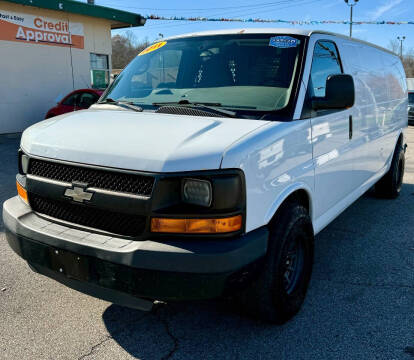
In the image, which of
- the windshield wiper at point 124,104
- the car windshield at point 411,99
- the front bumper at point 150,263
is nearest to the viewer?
the front bumper at point 150,263

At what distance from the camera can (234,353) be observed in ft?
8.81

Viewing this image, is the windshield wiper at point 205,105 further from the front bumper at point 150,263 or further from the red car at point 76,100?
the red car at point 76,100

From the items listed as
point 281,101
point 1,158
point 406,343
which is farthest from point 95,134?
point 1,158

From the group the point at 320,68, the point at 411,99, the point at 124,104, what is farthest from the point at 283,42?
the point at 411,99

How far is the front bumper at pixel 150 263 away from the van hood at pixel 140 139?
43cm

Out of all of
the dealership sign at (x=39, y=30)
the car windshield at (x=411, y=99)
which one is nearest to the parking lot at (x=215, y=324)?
the dealership sign at (x=39, y=30)

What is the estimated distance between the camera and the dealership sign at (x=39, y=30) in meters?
13.7

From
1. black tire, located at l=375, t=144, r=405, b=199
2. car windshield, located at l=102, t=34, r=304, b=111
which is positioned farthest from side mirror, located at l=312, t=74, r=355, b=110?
black tire, located at l=375, t=144, r=405, b=199

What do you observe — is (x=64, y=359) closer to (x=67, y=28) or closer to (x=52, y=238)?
(x=52, y=238)

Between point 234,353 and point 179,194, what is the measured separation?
1.11 metres

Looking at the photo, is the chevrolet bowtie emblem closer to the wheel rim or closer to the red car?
the wheel rim

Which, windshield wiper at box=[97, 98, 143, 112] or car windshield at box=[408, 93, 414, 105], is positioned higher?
windshield wiper at box=[97, 98, 143, 112]

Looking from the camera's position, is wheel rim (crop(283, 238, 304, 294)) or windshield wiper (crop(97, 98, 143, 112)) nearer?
wheel rim (crop(283, 238, 304, 294))

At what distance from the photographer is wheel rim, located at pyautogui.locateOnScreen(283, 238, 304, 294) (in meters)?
3.01
